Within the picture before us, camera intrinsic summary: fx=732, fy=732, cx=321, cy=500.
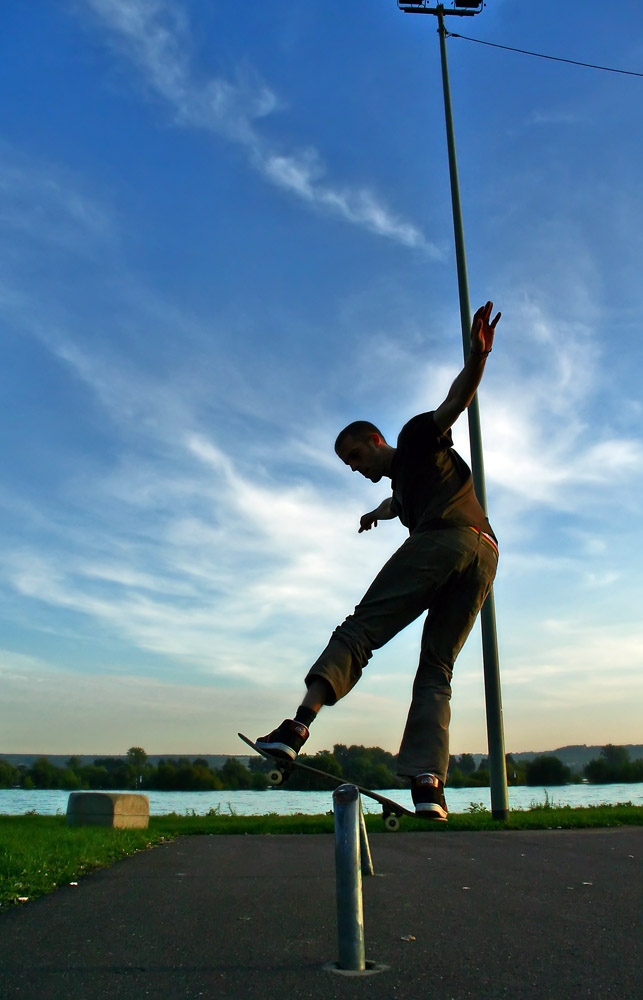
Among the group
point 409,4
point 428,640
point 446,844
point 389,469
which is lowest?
point 446,844

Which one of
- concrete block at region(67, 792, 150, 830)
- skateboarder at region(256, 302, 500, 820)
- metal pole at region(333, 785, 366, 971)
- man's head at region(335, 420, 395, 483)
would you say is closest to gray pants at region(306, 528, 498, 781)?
skateboarder at region(256, 302, 500, 820)

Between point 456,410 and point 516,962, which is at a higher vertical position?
point 456,410

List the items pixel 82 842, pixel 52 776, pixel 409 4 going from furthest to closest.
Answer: pixel 52 776 < pixel 409 4 < pixel 82 842

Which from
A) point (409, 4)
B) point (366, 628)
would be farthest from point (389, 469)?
point (409, 4)

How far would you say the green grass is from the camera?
508cm

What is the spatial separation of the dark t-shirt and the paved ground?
78.6 inches

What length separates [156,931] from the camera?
3586mm

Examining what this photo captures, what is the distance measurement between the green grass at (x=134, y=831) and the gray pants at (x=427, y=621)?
255cm

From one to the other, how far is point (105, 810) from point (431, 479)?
7365 mm

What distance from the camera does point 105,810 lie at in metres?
9.22

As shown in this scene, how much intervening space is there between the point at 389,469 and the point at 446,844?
492 centimetres

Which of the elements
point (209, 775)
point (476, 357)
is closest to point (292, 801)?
point (209, 775)

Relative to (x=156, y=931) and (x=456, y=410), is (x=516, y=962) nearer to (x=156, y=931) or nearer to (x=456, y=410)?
(x=156, y=931)

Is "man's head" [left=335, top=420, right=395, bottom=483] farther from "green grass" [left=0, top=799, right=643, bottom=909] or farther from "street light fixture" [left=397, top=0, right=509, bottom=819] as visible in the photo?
"street light fixture" [left=397, top=0, right=509, bottom=819]
